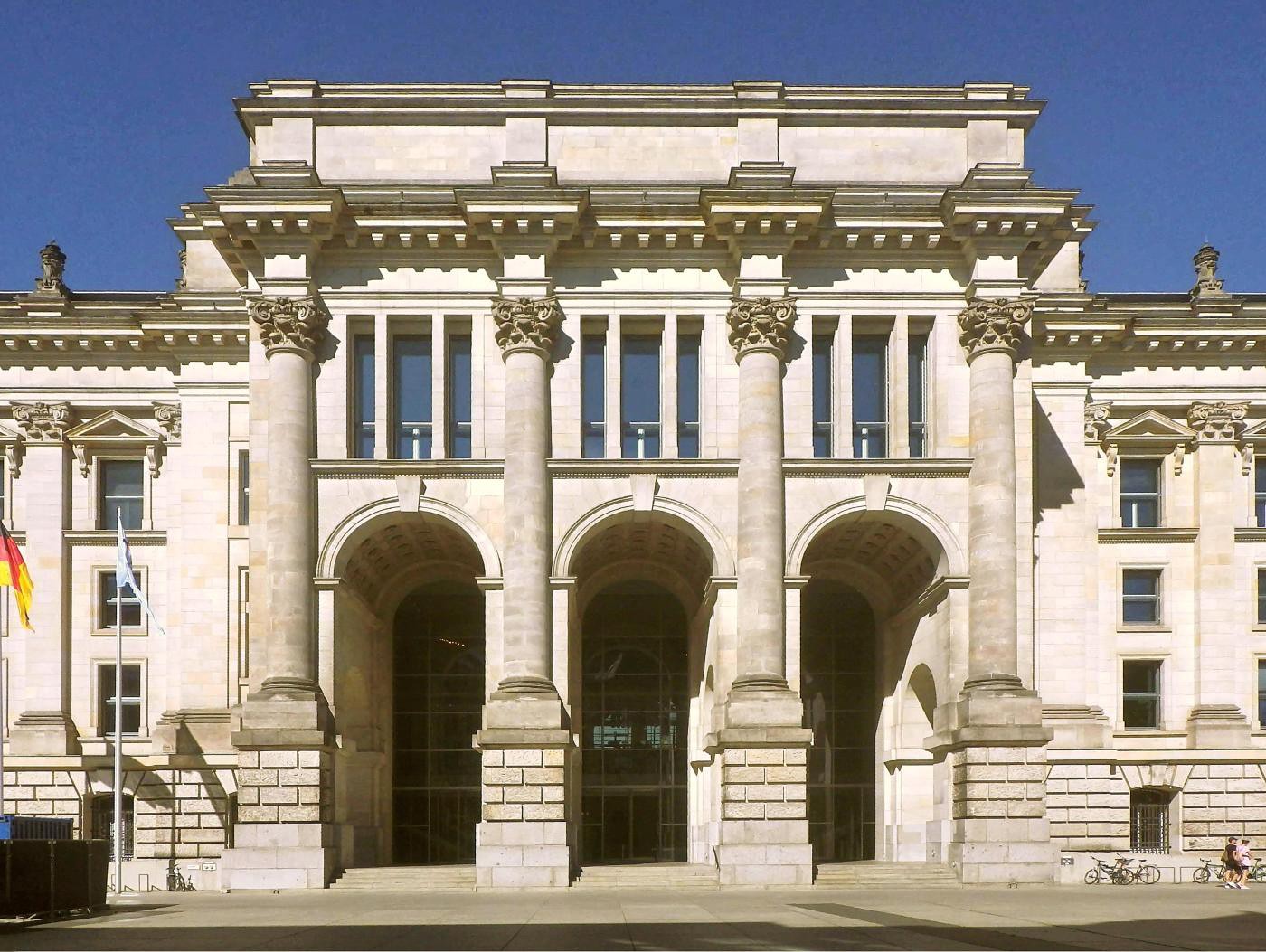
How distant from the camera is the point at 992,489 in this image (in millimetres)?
46125

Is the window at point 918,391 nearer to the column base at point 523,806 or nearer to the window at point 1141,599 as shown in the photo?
the window at point 1141,599

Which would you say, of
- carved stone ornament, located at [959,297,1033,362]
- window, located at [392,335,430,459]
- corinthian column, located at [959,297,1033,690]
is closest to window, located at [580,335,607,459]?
window, located at [392,335,430,459]

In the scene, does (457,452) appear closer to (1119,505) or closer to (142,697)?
(142,697)

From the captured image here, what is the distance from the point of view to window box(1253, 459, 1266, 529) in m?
57.0

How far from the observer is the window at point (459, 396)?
157 ft

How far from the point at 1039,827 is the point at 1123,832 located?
815cm

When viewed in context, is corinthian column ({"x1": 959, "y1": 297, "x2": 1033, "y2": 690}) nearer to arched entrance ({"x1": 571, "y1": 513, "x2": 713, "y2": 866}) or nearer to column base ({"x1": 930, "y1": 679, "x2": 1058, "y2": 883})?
column base ({"x1": 930, "y1": 679, "x2": 1058, "y2": 883})

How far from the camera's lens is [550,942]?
25656 mm

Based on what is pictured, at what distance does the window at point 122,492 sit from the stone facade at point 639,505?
1.81 feet

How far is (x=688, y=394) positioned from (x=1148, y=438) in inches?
710

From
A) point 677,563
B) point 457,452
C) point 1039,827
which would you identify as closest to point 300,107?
point 457,452

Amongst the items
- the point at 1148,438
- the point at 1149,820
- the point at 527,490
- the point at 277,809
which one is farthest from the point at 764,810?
the point at 1148,438

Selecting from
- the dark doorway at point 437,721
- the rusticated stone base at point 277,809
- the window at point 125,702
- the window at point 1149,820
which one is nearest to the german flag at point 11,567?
the rusticated stone base at point 277,809

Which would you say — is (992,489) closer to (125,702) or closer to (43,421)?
(125,702)
